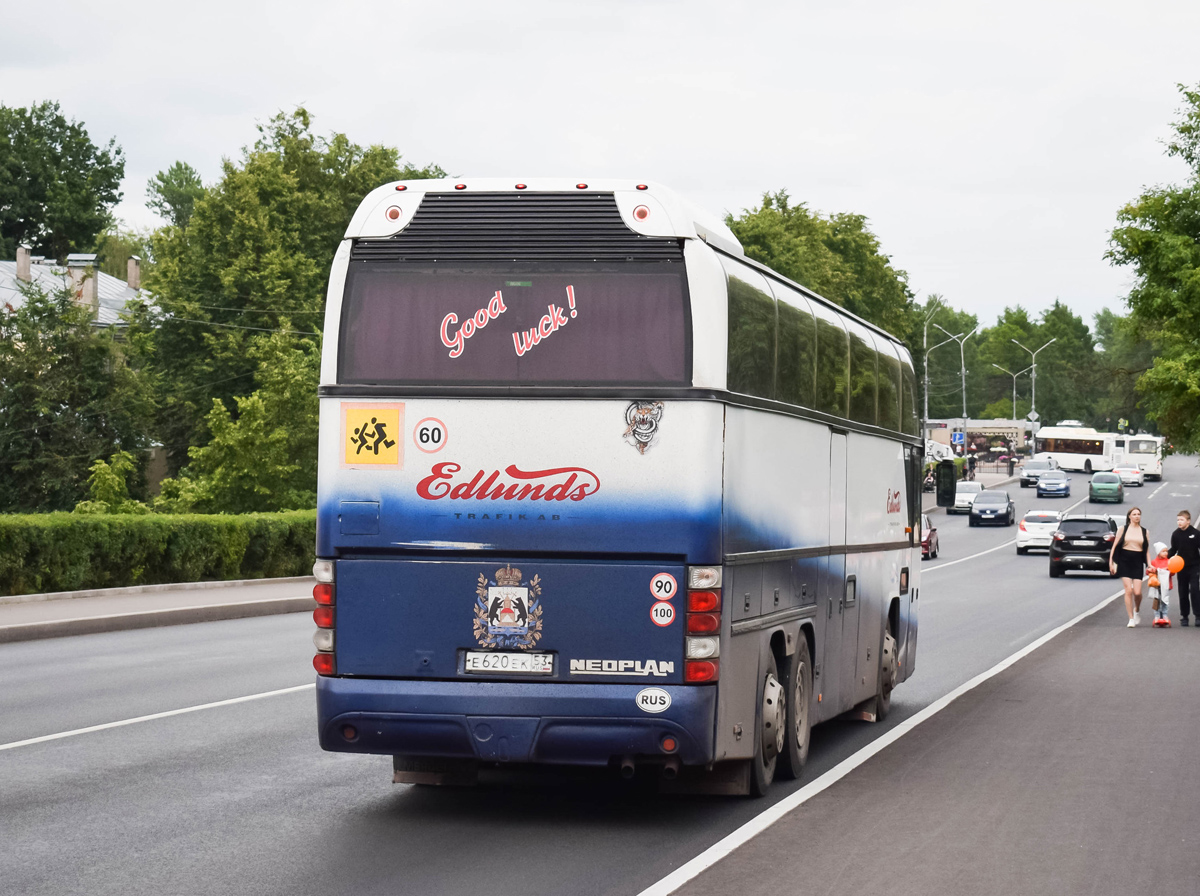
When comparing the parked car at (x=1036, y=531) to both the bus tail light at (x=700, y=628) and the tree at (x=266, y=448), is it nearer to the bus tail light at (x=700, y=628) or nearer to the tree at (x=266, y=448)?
the tree at (x=266, y=448)

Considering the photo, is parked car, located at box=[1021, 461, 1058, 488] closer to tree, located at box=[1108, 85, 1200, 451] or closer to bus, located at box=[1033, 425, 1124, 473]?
bus, located at box=[1033, 425, 1124, 473]

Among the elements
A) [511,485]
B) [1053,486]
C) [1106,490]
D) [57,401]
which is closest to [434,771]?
[511,485]

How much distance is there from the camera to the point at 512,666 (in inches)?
344

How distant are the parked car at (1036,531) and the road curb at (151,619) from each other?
3199cm

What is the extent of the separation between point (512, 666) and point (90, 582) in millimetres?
19886

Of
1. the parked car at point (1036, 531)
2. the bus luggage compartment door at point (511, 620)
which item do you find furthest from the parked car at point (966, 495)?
the bus luggage compartment door at point (511, 620)

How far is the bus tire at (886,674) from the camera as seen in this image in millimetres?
14016

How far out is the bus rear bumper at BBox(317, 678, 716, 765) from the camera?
8602mm

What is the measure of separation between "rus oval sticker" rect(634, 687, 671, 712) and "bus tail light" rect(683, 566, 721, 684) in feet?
0.47

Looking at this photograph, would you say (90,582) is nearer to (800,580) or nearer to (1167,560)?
(1167,560)

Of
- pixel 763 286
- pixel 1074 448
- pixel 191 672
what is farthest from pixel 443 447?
pixel 1074 448

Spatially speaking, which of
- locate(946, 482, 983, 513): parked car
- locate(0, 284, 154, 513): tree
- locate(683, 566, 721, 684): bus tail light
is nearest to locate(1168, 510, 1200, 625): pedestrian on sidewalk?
locate(683, 566, 721, 684): bus tail light

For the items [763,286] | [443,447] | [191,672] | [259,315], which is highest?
[259,315]

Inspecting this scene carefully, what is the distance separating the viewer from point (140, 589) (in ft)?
92.1
